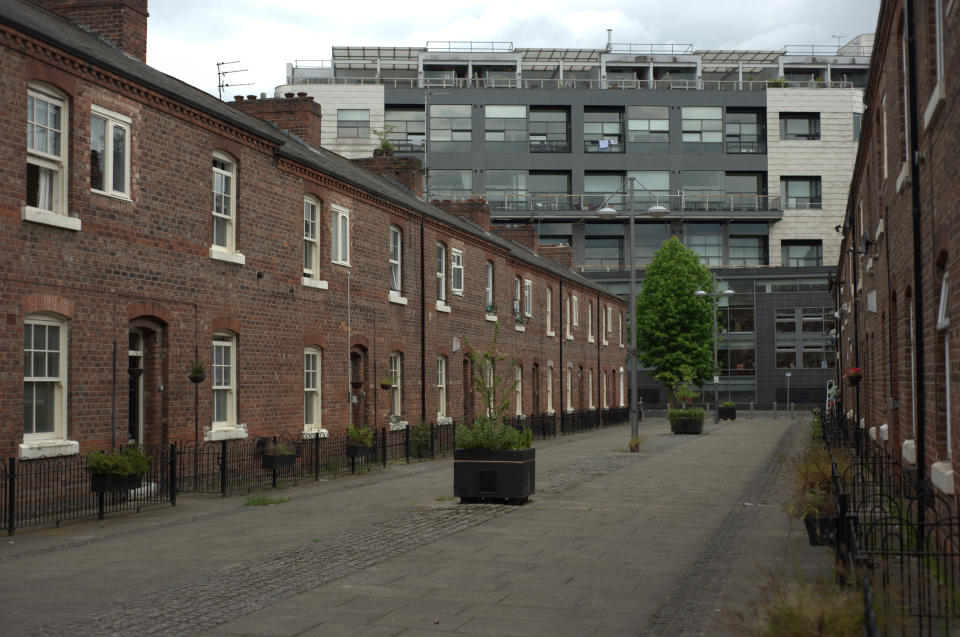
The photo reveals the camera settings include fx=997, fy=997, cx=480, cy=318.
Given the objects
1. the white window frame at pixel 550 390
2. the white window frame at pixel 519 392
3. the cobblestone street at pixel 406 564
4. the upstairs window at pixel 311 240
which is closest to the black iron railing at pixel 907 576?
the cobblestone street at pixel 406 564

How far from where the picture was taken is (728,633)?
24.3 feet

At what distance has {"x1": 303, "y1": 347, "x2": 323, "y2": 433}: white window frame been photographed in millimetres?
23031

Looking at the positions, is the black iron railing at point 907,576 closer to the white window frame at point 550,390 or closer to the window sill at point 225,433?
the window sill at point 225,433

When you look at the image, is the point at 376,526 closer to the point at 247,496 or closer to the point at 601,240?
the point at 247,496

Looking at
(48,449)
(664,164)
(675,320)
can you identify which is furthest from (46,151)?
(664,164)

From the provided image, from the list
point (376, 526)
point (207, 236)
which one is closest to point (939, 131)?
point (376, 526)

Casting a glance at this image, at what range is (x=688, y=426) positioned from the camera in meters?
40.9

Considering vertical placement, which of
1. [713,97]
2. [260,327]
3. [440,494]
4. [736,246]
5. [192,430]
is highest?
[713,97]

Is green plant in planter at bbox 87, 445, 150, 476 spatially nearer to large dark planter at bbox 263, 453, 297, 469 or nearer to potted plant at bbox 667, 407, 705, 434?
large dark planter at bbox 263, 453, 297, 469

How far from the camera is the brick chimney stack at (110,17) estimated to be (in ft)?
64.4

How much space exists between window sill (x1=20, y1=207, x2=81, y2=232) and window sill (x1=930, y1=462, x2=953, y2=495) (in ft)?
40.3

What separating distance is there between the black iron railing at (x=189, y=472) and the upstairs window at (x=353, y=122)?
149 feet

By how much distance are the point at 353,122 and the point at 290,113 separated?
44045 mm

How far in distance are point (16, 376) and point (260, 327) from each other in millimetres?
6878
